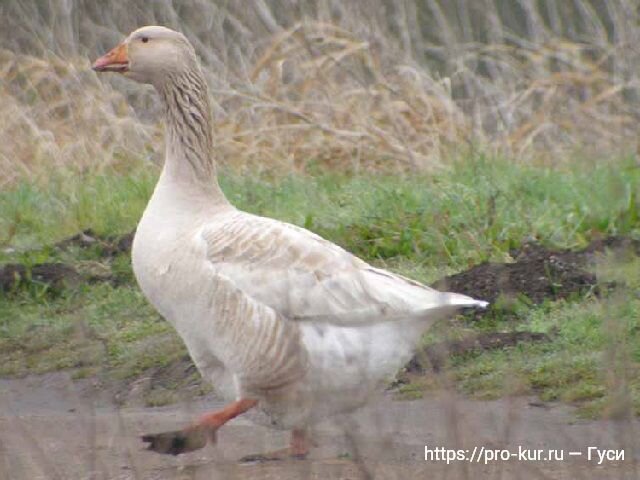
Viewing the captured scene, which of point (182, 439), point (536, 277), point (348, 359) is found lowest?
point (536, 277)

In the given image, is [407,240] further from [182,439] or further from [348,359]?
[182,439]

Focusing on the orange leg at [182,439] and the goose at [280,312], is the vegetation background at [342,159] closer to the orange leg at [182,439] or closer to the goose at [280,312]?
the goose at [280,312]

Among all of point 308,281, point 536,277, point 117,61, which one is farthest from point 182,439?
point 536,277

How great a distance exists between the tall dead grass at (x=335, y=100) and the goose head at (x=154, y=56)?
3805mm

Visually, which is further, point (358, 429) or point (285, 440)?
point (285, 440)

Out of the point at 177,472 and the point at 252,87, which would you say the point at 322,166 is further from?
the point at 177,472

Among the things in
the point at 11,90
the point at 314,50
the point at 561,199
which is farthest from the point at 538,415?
the point at 11,90

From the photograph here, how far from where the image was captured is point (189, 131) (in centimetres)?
592

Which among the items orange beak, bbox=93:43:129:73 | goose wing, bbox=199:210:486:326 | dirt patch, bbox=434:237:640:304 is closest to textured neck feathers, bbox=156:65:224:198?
orange beak, bbox=93:43:129:73

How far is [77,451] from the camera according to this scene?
527 centimetres

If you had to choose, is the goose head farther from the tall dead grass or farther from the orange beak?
the tall dead grass

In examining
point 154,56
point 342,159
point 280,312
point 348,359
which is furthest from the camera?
point 342,159

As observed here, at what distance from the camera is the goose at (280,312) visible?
4922 millimetres

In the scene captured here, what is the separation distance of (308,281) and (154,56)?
1534 millimetres
